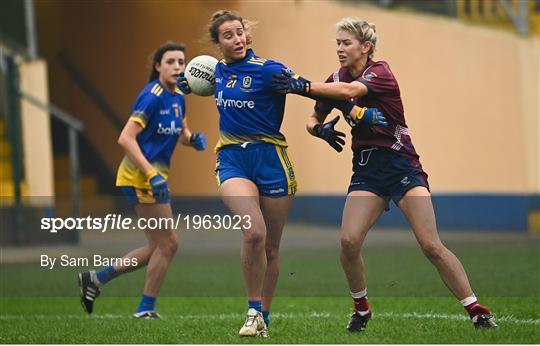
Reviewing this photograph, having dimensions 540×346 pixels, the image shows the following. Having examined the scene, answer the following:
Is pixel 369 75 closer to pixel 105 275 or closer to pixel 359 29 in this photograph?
pixel 359 29

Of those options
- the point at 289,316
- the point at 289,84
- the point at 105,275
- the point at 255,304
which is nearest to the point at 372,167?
the point at 289,84

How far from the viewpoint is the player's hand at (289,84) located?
7.25 metres

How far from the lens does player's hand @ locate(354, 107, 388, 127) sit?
7.15 m

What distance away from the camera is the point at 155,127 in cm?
922

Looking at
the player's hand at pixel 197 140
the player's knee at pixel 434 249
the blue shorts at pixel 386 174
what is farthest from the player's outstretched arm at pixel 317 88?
the player's hand at pixel 197 140

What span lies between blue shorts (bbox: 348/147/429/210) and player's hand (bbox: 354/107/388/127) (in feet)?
0.97

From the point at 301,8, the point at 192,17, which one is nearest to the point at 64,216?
the point at 192,17

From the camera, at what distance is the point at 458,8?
1708cm

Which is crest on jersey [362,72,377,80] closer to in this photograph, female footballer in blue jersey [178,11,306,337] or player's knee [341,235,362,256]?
female footballer in blue jersey [178,11,306,337]

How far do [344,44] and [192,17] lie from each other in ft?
22.1

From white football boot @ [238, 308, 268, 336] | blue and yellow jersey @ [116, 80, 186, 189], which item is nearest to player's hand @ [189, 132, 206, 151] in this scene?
blue and yellow jersey @ [116, 80, 186, 189]

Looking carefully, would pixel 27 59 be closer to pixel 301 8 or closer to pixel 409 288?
pixel 301 8

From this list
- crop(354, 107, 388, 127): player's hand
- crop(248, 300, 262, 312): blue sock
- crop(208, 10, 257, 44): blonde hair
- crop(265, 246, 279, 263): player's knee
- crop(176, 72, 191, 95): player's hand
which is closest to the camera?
crop(354, 107, 388, 127): player's hand

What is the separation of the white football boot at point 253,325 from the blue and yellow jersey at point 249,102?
1097mm
